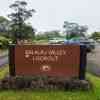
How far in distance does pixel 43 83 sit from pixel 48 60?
0.92 meters

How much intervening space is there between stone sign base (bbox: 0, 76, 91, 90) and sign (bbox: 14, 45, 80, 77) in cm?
44

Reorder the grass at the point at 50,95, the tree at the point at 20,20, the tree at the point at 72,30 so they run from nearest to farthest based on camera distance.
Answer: the grass at the point at 50,95, the tree at the point at 20,20, the tree at the point at 72,30

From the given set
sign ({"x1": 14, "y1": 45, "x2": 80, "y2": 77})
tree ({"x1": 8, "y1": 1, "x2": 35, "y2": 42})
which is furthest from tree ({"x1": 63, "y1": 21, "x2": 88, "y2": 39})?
sign ({"x1": 14, "y1": 45, "x2": 80, "y2": 77})

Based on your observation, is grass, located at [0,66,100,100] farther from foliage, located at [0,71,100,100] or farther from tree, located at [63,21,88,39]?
tree, located at [63,21,88,39]

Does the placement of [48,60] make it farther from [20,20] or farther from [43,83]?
[20,20]

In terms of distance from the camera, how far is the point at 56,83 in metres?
9.32

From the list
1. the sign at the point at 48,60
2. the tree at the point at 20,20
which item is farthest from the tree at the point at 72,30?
the sign at the point at 48,60

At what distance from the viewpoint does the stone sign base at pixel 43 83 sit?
925 cm

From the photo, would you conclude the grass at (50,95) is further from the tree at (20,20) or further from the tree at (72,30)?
the tree at (72,30)

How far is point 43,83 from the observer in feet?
30.6

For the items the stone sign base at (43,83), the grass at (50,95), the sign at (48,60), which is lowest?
the grass at (50,95)

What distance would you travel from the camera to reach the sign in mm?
9836

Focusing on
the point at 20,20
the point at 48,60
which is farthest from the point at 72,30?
the point at 48,60

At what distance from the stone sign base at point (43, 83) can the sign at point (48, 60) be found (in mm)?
443
